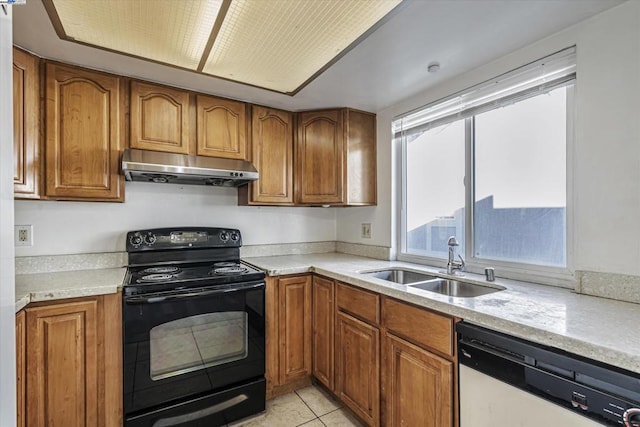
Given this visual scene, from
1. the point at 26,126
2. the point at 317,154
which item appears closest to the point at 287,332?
the point at 317,154

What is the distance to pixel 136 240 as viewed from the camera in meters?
2.07

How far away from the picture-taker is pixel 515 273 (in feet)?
5.56

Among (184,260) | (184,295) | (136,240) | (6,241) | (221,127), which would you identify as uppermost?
(221,127)

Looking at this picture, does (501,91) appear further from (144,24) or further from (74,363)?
(74,363)

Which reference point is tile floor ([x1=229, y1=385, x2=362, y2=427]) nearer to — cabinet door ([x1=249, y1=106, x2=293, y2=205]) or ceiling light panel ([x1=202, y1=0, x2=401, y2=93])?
cabinet door ([x1=249, y1=106, x2=293, y2=205])

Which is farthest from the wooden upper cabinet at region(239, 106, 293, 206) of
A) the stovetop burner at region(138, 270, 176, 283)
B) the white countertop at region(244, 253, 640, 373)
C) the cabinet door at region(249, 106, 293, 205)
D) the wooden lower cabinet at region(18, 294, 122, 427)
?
the wooden lower cabinet at region(18, 294, 122, 427)

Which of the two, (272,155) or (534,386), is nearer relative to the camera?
(534,386)

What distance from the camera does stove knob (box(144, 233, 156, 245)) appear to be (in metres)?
2.11

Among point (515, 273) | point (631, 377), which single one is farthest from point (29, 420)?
point (515, 273)

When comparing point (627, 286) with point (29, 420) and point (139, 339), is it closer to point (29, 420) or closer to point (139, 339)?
point (139, 339)

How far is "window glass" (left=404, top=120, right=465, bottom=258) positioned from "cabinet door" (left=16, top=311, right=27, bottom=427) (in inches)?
90.7

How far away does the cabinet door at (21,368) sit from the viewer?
136 centimetres

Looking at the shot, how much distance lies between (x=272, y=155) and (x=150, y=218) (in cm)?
102

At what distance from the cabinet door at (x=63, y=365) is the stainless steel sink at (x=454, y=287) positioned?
1.75m
